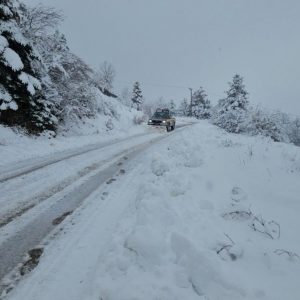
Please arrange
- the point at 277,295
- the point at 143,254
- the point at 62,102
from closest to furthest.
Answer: the point at 277,295 < the point at 143,254 < the point at 62,102

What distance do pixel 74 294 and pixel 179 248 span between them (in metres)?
1.42

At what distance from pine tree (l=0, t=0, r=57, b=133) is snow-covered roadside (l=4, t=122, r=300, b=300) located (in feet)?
28.6

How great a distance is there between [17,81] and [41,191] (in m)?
9.30

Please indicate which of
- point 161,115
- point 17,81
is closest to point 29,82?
point 17,81

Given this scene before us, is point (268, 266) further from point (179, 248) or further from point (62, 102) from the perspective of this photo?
point (62, 102)

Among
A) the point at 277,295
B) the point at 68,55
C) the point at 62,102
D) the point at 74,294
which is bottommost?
the point at 74,294

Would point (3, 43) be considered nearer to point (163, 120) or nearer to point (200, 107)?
point (163, 120)

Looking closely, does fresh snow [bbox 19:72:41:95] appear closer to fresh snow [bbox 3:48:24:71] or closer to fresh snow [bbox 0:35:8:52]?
fresh snow [bbox 3:48:24:71]

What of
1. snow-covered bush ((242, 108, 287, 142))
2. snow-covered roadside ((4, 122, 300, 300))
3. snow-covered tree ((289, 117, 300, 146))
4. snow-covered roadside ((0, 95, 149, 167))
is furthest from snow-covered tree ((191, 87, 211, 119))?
snow-covered roadside ((4, 122, 300, 300))

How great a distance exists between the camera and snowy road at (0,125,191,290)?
185 inches

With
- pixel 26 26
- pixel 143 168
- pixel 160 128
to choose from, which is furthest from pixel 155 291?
pixel 160 128

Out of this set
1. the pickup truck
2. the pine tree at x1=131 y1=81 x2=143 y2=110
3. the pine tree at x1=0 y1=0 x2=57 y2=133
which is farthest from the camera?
the pine tree at x1=131 y1=81 x2=143 y2=110

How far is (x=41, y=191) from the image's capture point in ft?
Result: 22.9

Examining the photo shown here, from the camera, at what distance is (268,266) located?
12.8 ft
